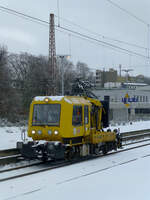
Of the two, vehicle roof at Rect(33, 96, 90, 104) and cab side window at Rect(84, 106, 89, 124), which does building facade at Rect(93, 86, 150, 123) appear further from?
vehicle roof at Rect(33, 96, 90, 104)

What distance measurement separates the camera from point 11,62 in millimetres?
70000

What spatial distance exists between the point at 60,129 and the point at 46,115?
36.8 inches

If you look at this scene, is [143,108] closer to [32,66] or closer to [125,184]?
[32,66]

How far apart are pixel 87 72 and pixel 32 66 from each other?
40.6 m

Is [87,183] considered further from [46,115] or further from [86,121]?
[86,121]

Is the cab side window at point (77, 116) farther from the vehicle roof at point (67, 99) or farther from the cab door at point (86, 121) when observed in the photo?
the cab door at point (86, 121)

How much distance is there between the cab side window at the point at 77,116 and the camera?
1245cm

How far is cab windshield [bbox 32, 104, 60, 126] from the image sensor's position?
12161mm

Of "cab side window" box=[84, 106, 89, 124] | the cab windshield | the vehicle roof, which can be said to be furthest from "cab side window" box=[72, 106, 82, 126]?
the cab windshield

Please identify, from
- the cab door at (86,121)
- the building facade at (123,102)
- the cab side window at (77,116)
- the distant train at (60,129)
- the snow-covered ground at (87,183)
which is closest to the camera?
the snow-covered ground at (87,183)

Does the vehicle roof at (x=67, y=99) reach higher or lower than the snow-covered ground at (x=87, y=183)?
higher

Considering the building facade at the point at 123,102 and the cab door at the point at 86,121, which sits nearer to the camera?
the cab door at the point at 86,121

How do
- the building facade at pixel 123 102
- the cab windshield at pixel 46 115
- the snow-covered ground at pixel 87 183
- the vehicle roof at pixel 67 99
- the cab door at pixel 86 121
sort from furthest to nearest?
1. the building facade at pixel 123 102
2. the cab door at pixel 86 121
3. the vehicle roof at pixel 67 99
4. the cab windshield at pixel 46 115
5. the snow-covered ground at pixel 87 183

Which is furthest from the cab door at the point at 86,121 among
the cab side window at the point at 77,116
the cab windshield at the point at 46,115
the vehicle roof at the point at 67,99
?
the cab windshield at the point at 46,115
